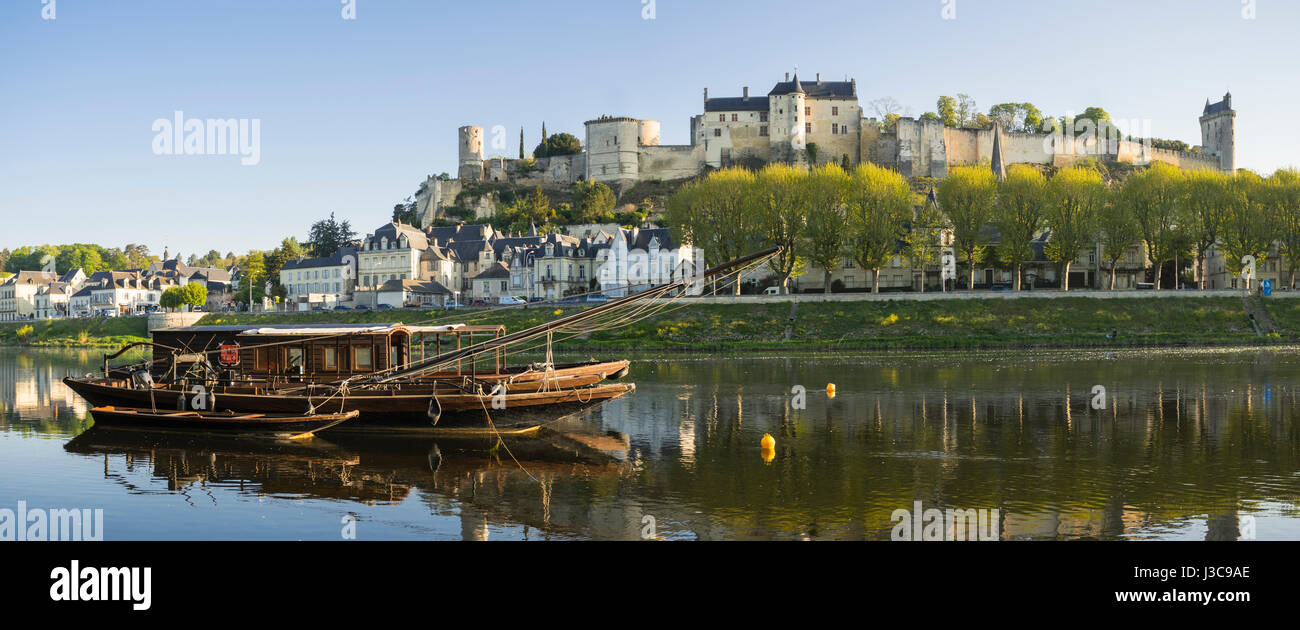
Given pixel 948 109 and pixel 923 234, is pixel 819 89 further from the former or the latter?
pixel 923 234

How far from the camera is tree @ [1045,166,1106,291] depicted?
72.8 meters

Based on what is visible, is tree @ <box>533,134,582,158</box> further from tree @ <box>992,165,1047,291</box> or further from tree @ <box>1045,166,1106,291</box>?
tree @ <box>1045,166,1106,291</box>

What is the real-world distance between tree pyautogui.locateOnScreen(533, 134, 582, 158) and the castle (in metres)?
3.31

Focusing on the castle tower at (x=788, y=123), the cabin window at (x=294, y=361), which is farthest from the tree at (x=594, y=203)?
the cabin window at (x=294, y=361)

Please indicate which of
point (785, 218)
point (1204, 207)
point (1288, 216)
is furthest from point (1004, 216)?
point (1288, 216)

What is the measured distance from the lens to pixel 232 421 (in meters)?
25.0

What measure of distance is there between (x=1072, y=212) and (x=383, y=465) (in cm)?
6647

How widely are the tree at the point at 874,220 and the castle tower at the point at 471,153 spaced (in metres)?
79.9

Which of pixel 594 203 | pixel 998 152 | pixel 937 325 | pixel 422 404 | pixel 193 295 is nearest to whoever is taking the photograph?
pixel 422 404

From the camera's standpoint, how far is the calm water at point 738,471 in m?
15.2

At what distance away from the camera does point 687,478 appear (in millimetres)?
18891
